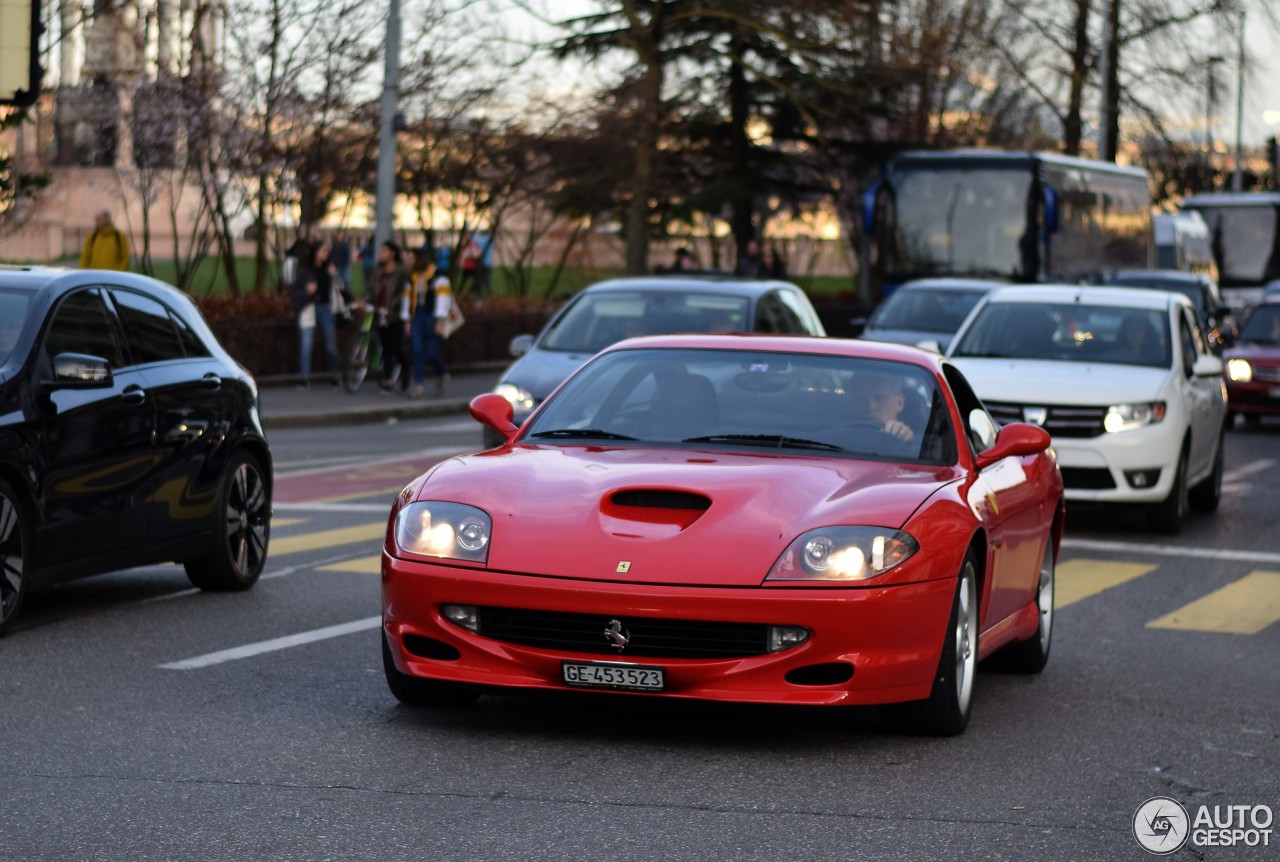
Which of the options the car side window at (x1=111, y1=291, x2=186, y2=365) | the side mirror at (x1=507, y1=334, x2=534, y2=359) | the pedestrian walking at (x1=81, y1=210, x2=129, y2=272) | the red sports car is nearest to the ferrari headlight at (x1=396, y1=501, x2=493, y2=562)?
the red sports car

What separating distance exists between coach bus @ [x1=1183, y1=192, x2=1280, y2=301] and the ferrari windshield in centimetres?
5172

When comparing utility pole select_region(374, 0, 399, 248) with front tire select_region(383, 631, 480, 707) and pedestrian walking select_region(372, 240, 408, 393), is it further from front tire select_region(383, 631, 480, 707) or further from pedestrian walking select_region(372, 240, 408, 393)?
front tire select_region(383, 631, 480, 707)

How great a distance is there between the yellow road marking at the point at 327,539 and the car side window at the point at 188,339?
6.22ft

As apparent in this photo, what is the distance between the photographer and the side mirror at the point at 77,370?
9.62 metres

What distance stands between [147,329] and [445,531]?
3.99 meters

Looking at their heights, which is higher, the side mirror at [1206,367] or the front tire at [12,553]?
the side mirror at [1206,367]

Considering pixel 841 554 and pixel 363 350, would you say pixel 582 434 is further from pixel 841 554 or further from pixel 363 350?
pixel 363 350

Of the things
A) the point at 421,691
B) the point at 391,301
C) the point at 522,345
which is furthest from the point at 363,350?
the point at 421,691

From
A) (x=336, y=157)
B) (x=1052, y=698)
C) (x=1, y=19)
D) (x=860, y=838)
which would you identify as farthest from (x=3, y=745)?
(x=336, y=157)

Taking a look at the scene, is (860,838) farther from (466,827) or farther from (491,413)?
(491,413)

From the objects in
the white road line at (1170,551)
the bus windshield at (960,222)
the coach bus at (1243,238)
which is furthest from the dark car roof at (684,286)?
the coach bus at (1243,238)

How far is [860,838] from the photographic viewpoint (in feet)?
19.9

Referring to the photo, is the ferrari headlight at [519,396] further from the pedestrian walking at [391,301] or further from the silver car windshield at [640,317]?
the pedestrian walking at [391,301]

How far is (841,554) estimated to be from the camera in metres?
7.12
